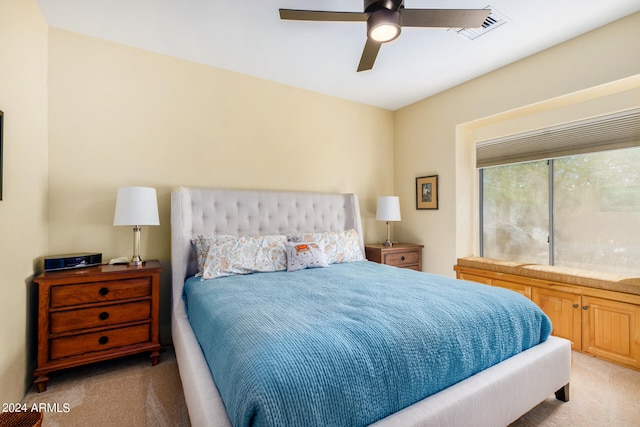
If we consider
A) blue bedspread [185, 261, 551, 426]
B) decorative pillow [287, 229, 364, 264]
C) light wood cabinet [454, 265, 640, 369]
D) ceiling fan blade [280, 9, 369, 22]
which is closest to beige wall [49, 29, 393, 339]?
→ decorative pillow [287, 229, 364, 264]

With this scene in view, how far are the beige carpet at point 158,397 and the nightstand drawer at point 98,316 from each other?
38cm

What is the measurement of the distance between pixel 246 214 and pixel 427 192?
7.46ft

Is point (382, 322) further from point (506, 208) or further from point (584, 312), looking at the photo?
point (506, 208)

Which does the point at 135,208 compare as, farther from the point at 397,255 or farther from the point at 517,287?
the point at 517,287

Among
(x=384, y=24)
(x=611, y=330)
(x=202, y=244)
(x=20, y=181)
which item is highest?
(x=384, y=24)

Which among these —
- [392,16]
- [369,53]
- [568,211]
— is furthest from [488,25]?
[568,211]

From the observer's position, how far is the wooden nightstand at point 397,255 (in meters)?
3.56

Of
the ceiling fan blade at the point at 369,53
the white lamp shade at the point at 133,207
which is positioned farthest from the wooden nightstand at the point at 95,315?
the ceiling fan blade at the point at 369,53

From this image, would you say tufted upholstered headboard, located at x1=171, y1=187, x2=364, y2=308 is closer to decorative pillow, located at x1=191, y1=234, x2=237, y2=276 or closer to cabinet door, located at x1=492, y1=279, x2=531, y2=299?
decorative pillow, located at x1=191, y1=234, x2=237, y2=276

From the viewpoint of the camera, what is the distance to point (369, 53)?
2.16 meters

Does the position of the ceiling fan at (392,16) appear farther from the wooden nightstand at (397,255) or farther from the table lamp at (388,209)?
the wooden nightstand at (397,255)

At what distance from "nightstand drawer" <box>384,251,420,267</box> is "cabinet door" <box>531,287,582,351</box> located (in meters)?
1.33

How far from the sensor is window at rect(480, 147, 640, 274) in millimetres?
2596

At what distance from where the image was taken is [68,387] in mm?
2039
